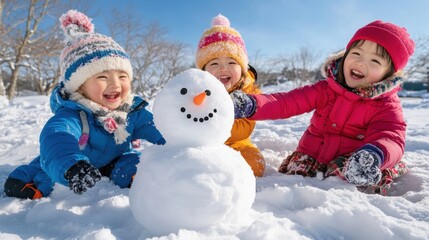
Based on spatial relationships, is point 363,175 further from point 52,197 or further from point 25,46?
point 25,46

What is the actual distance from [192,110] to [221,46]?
5.26ft

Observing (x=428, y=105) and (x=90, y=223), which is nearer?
(x=90, y=223)

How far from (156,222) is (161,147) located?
0.26 meters

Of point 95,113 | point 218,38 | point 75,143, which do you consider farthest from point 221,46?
point 75,143

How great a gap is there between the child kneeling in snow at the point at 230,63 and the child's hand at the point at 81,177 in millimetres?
1284

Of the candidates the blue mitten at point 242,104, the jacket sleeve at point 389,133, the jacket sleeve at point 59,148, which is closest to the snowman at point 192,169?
the jacket sleeve at point 59,148

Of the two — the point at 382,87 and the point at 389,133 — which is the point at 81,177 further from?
the point at 382,87

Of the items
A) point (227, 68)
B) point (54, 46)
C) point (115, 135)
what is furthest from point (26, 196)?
point (54, 46)

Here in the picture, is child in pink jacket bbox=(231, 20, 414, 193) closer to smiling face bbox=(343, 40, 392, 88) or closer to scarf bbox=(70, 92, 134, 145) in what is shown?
smiling face bbox=(343, 40, 392, 88)

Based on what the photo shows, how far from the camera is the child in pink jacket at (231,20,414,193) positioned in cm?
196

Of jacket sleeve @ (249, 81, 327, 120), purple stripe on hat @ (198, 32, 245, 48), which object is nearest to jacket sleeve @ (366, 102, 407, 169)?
jacket sleeve @ (249, 81, 327, 120)

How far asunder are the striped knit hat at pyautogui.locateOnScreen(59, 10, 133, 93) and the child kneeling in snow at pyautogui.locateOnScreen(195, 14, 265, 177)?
2.39 feet

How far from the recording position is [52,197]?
164 cm

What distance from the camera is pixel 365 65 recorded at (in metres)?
2.04
